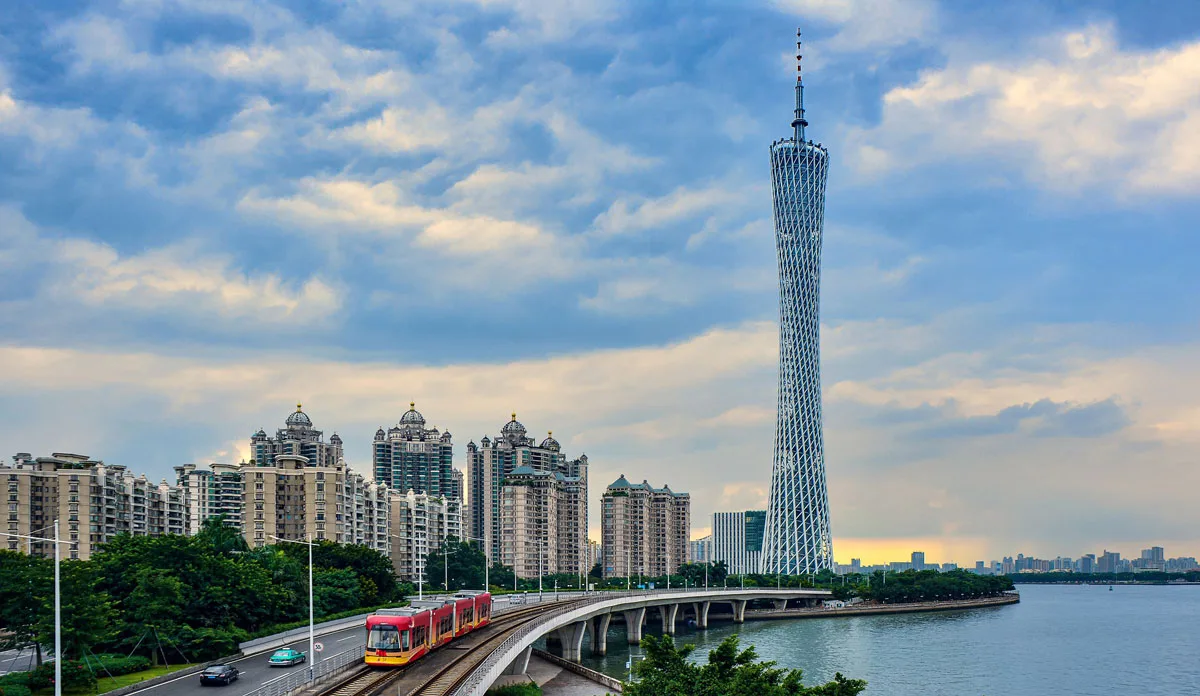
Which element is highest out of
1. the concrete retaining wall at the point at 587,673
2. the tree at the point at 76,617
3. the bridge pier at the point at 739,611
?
the tree at the point at 76,617

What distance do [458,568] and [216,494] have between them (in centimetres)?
3069

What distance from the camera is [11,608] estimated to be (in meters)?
39.7

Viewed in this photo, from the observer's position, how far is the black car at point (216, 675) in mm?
40406

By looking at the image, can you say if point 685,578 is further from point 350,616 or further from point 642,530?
point 350,616

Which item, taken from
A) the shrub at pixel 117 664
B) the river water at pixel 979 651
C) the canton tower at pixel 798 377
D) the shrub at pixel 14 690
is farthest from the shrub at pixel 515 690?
the canton tower at pixel 798 377

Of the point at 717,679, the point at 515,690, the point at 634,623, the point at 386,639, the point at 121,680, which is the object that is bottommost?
the point at 634,623

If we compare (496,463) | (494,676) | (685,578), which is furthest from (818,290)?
(494,676)

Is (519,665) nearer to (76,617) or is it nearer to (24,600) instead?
(76,617)

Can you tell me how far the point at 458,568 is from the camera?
394 feet

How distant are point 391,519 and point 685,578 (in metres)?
43.8

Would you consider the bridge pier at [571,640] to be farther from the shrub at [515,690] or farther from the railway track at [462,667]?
the shrub at [515,690]

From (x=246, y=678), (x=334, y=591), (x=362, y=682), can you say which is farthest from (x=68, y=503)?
(x=362, y=682)

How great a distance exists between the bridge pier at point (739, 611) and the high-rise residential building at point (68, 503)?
220 ft

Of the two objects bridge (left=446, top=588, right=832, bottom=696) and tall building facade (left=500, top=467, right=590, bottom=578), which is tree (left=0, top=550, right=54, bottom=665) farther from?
tall building facade (left=500, top=467, right=590, bottom=578)
